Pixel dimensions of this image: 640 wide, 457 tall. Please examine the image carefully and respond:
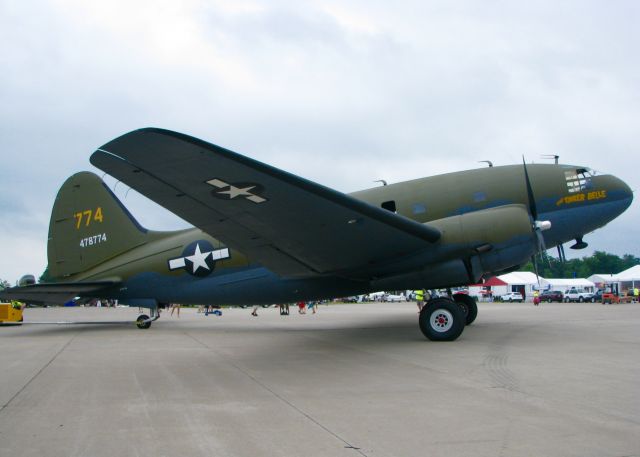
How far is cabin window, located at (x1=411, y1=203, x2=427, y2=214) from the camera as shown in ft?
39.4

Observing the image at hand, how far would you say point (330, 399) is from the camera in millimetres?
5785

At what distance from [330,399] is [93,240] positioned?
12.7 meters

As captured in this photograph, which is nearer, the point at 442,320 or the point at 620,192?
the point at 442,320

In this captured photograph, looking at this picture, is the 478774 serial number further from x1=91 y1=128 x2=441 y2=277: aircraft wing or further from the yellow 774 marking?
x1=91 y1=128 x2=441 y2=277: aircraft wing

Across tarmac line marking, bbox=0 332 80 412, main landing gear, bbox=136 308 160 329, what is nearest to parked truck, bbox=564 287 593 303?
main landing gear, bbox=136 308 160 329

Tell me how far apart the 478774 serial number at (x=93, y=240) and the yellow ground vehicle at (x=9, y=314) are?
5.66 metres

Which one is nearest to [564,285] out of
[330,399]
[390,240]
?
[390,240]

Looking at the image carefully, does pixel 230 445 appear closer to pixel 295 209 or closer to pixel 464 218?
pixel 295 209

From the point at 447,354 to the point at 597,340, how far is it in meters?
4.06

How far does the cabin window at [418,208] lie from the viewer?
12.0 m

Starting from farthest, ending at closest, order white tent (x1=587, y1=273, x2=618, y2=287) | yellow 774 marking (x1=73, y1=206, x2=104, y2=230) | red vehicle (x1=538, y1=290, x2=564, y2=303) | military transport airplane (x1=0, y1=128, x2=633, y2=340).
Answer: white tent (x1=587, y1=273, x2=618, y2=287), red vehicle (x1=538, y1=290, x2=564, y2=303), yellow 774 marking (x1=73, y1=206, x2=104, y2=230), military transport airplane (x1=0, y1=128, x2=633, y2=340)

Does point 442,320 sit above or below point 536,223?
below

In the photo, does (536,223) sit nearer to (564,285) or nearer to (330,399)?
(330,399)

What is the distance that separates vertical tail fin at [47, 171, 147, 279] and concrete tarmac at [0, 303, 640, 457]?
5.41 metres
